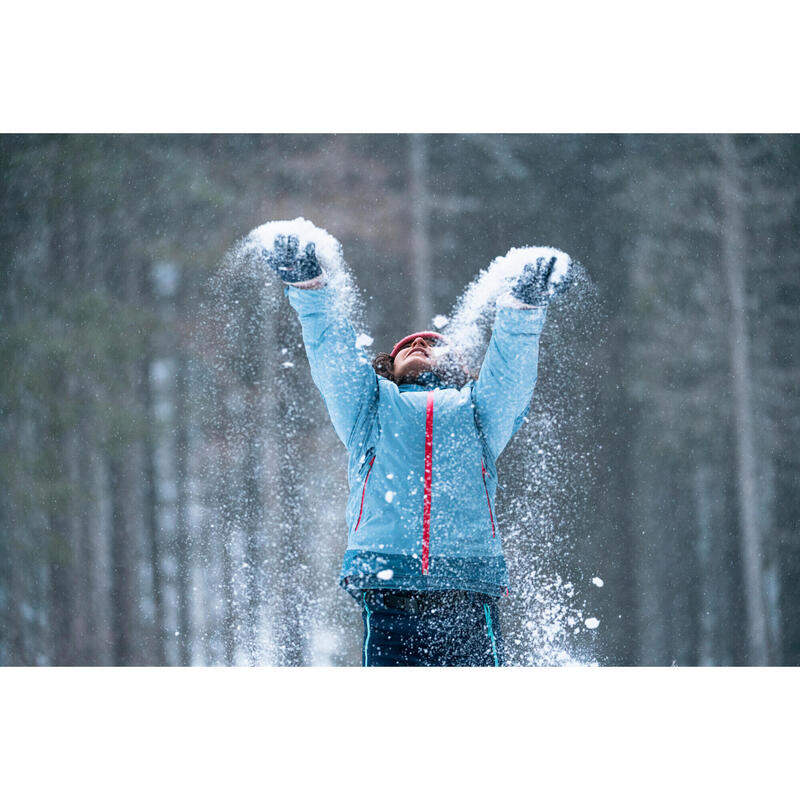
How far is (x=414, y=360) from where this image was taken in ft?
5.17

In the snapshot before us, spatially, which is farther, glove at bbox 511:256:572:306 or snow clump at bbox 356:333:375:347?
snow clump at bbox 356:333:375:347

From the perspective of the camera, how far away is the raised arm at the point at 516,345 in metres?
1.46

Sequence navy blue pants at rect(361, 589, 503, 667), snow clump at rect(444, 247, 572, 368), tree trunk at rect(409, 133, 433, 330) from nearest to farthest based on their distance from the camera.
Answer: navy blue pants at rect(361, 589, 503, 667), snow clump at rect(444, 247, 572, 368), tree trunk at rect(409, 133, 433, 330)

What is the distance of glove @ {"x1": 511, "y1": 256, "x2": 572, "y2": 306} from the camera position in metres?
1.45

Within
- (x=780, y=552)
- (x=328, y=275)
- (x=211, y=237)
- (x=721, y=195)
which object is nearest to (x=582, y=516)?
(x=780, y=552)

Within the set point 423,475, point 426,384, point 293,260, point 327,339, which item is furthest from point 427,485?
point 293,260

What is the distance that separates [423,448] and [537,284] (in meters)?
0.37

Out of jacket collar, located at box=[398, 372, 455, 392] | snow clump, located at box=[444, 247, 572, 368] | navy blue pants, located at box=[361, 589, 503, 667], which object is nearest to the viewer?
navy blue pants, located at box=[361, 589, 503, 667]

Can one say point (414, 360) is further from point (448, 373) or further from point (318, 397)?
point (318, 397)

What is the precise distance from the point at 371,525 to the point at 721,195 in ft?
4.97

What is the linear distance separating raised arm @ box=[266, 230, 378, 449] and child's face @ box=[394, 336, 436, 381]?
0.36 feet

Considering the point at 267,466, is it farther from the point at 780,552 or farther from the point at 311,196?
the point at 780,552

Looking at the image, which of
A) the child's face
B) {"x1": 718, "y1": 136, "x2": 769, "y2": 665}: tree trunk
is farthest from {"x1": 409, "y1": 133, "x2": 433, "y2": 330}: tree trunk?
{"x1": 718, "y1": 136, "x2": 769, "y2": 665}: tree trunk

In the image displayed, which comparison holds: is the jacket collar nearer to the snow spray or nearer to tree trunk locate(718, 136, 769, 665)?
the snow spray
